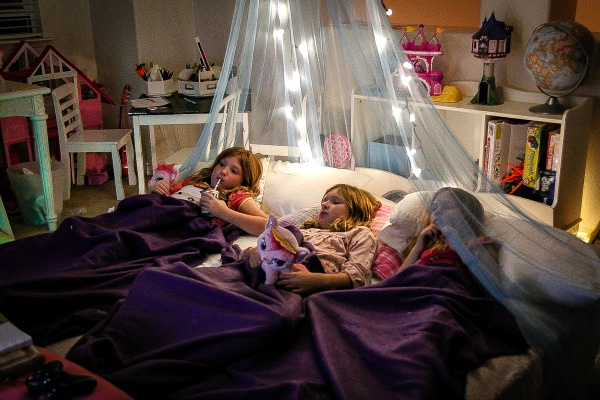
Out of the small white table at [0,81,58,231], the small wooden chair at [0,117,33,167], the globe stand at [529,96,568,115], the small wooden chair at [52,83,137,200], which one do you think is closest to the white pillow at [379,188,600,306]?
the globe stand at [529,96,568,115]

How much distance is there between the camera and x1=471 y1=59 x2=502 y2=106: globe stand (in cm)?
343

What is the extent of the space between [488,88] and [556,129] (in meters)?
0.37

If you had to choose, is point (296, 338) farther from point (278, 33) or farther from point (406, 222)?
point (278, 33)

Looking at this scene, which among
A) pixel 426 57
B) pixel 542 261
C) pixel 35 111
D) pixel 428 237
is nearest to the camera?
pixel 542 261

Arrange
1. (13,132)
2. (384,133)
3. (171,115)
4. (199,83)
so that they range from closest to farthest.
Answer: (384,133) < (171,115) < (199,83) < (13,132)

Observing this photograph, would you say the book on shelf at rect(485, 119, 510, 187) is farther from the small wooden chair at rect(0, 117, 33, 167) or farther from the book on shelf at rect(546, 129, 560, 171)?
the small wooden chair at rect(0, 117, 33, 167)

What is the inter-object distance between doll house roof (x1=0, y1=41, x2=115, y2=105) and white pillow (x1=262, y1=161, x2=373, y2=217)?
5.74ft

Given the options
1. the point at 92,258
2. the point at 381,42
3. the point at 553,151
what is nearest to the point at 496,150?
the point at 553,151

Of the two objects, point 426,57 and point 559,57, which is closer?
point 559,57

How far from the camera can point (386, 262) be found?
2520mm

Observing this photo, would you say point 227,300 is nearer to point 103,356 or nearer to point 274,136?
point 103,356

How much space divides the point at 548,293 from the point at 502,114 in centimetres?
134

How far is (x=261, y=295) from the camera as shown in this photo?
85.9 inches

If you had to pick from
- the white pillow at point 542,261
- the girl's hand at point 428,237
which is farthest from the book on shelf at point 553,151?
the girl's hand at point 428,237
